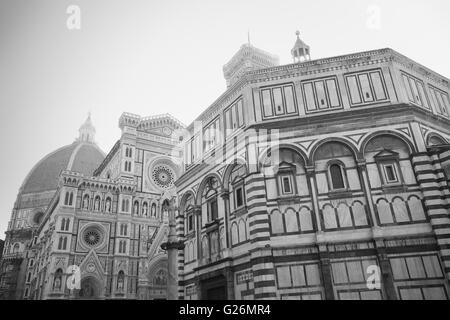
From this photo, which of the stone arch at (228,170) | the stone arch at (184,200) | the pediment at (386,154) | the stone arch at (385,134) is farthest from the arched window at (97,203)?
the pediment at (386,154)

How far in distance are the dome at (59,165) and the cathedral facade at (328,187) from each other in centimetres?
7196

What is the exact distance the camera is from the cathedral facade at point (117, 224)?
40344 millimetres

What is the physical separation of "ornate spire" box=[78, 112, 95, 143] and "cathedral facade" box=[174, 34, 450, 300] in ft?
295

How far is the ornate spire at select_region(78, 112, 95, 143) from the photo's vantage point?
10306 centimetres

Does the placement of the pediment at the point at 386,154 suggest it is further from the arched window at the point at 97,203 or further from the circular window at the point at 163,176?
the circular window at the point at 163,176

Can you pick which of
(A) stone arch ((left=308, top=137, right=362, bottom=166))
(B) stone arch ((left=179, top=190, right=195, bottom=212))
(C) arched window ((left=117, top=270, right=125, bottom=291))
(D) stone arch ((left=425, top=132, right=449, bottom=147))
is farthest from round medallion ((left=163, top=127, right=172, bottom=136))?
(D) stone arch ((left=425, top=132, right=449, bottom=147))

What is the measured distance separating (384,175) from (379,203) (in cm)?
140

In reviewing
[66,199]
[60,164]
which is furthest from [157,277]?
[60,164]

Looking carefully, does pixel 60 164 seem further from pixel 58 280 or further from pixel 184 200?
pixel 184 200

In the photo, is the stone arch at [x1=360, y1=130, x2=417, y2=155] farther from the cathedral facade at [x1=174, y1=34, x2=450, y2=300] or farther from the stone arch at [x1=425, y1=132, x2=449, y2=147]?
the stone arch at [x1=425, y1=132, x2=449, y2=147]

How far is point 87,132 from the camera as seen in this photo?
341 ft

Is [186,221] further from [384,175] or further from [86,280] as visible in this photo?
[86,280]

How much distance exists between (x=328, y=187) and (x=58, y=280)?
109 ft
